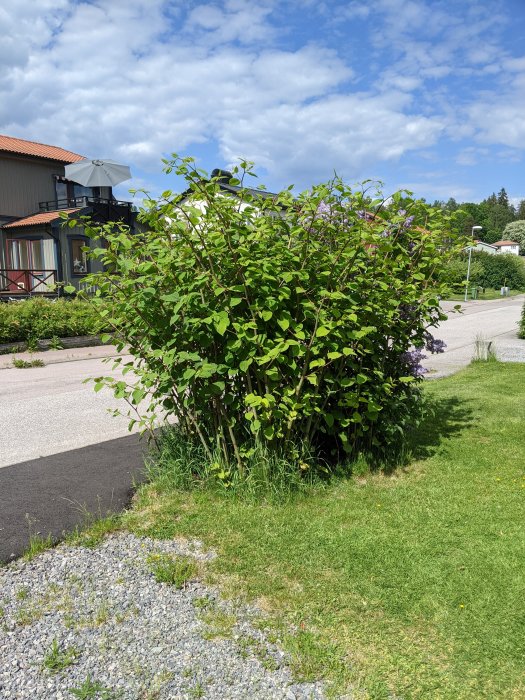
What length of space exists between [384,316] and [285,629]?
7.46ft

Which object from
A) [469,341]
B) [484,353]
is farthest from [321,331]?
[469,341]

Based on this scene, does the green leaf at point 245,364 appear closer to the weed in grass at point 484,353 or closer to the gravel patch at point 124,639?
the gravel patch at point 124,639

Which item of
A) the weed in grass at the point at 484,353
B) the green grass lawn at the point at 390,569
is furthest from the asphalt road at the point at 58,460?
the weed in grass at the point at 484,353

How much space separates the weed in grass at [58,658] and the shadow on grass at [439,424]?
3.30 m

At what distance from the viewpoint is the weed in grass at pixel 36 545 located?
3224 millimetres

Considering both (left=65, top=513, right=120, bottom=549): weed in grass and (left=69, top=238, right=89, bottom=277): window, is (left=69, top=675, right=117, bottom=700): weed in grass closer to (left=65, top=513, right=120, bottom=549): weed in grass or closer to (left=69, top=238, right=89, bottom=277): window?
(left=65, top=513, right=120, bottom=549): weed in grass

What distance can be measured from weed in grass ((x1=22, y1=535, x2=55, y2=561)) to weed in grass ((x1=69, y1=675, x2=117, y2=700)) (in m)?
1.18

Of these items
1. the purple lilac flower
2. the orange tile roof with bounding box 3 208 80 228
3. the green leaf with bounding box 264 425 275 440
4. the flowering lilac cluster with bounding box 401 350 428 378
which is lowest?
the green leaf with bounding box 264 425 275 440

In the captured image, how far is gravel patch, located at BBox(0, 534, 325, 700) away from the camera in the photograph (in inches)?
87.4

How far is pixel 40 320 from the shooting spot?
14.2 metres

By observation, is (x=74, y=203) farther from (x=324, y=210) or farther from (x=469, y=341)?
(x=324, y=210)

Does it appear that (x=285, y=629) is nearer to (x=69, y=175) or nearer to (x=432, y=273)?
(x=432, y=273)

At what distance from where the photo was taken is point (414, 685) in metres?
2.22

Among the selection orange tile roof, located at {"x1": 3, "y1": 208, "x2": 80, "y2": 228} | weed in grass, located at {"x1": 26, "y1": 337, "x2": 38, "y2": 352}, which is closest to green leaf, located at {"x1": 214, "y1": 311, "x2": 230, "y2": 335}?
weed in grass, located at {"x1": 26, "y1": 337, "x2": 38, "y2": 352}
